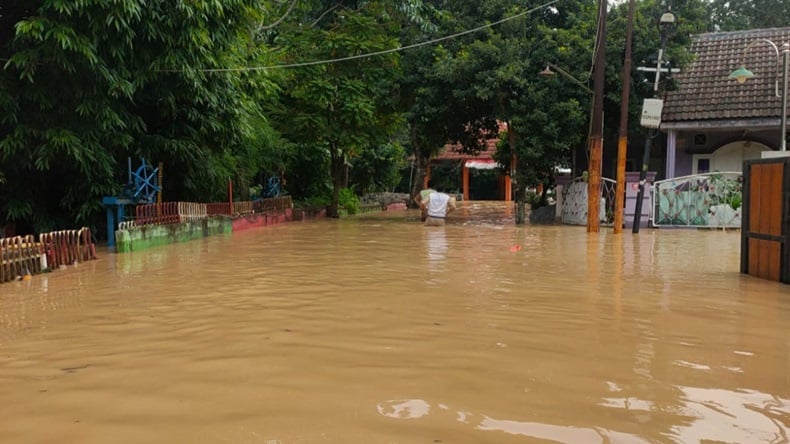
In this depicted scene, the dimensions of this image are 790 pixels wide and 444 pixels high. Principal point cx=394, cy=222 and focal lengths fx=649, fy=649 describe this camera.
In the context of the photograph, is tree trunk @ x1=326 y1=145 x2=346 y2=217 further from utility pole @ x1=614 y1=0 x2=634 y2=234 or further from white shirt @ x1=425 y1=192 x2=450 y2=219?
utility pole @ x1=614 y1=0 x2=634 y2=234

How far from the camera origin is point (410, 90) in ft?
74.7

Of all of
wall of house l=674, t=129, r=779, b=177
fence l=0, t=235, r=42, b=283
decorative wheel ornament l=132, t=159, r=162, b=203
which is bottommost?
fence l=0, t=235, r=42, b=283

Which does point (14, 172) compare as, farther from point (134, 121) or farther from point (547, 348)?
point (547, 348)

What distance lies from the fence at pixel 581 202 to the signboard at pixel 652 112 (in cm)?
339

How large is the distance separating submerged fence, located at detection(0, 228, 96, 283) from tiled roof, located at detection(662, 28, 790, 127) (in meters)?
16.8

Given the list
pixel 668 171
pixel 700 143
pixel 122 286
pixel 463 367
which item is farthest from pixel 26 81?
pixel 700 143

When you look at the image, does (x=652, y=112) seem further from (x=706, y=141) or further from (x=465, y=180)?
(x=465, y=180)

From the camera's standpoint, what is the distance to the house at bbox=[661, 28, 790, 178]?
19422 millimetres

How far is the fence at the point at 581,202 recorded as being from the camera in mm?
19717

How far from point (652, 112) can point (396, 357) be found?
44.1ft

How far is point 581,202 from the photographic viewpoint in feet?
67.4

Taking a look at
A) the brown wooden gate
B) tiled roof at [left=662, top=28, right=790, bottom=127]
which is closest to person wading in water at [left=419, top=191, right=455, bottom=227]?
tiled roof at [left=662, top=28, right=790, bottom=127]

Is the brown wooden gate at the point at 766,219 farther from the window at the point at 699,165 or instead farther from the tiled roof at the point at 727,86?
the window at the point at 699,165

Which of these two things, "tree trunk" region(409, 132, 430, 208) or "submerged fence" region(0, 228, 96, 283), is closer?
"submerged fence" region(0, 228, 96, 283)
